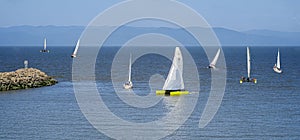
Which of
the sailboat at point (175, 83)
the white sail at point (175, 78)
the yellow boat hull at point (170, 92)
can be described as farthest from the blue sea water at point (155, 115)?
the white sail at point (175, 78)

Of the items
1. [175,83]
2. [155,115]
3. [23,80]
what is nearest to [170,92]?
[175,83]

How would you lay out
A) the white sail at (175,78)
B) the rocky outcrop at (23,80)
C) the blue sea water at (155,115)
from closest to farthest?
the blue sea water at (155,115), the white sail at (175,78), the rocky outcrop at (23,80)

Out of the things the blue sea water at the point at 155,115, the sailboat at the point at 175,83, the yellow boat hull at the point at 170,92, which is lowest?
the blue sea water at the point at 155,115

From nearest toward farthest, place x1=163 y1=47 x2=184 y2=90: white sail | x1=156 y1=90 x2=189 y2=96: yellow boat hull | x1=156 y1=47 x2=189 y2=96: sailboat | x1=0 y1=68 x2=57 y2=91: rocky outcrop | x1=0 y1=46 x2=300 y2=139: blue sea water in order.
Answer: x1=0 y1=46 x2=300 y2=139: blue sea water, x1=156 y1=90 x2=189 y2=96: yellow boat hull, x1=156 y1=47 x2=189 y2=96: sailboat, x1=163 y1=47 x2=184 y2=90: white sail, x1=0 y1=68 x2=57 y2=91: rocky outcrop

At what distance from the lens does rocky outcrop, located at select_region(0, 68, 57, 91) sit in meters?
68.3

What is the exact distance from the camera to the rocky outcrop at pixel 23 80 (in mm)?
68312

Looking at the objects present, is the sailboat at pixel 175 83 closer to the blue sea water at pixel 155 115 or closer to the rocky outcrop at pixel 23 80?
the blue sea water at pixel 155 115

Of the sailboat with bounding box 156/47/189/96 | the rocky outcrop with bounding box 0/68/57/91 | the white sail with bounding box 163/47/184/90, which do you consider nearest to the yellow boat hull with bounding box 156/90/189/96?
A: the sailboat with bounding box 156/47/189/96

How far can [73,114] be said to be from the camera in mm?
48500

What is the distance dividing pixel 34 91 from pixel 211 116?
999 inches

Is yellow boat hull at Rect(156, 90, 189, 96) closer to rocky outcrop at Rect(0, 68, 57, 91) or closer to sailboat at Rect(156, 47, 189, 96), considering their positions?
sailboat at Rect(156, 47, 189, 96)

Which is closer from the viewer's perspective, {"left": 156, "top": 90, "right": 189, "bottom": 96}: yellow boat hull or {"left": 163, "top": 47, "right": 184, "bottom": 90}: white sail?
{"left": 156, "top": 90, "right": 189, "bottom": 96}: yellow boat hull

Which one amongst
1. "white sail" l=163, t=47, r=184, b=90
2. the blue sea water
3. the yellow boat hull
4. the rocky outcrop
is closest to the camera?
the blue sea water

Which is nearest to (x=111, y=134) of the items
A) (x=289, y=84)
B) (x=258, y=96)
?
(x=258, y=96)
